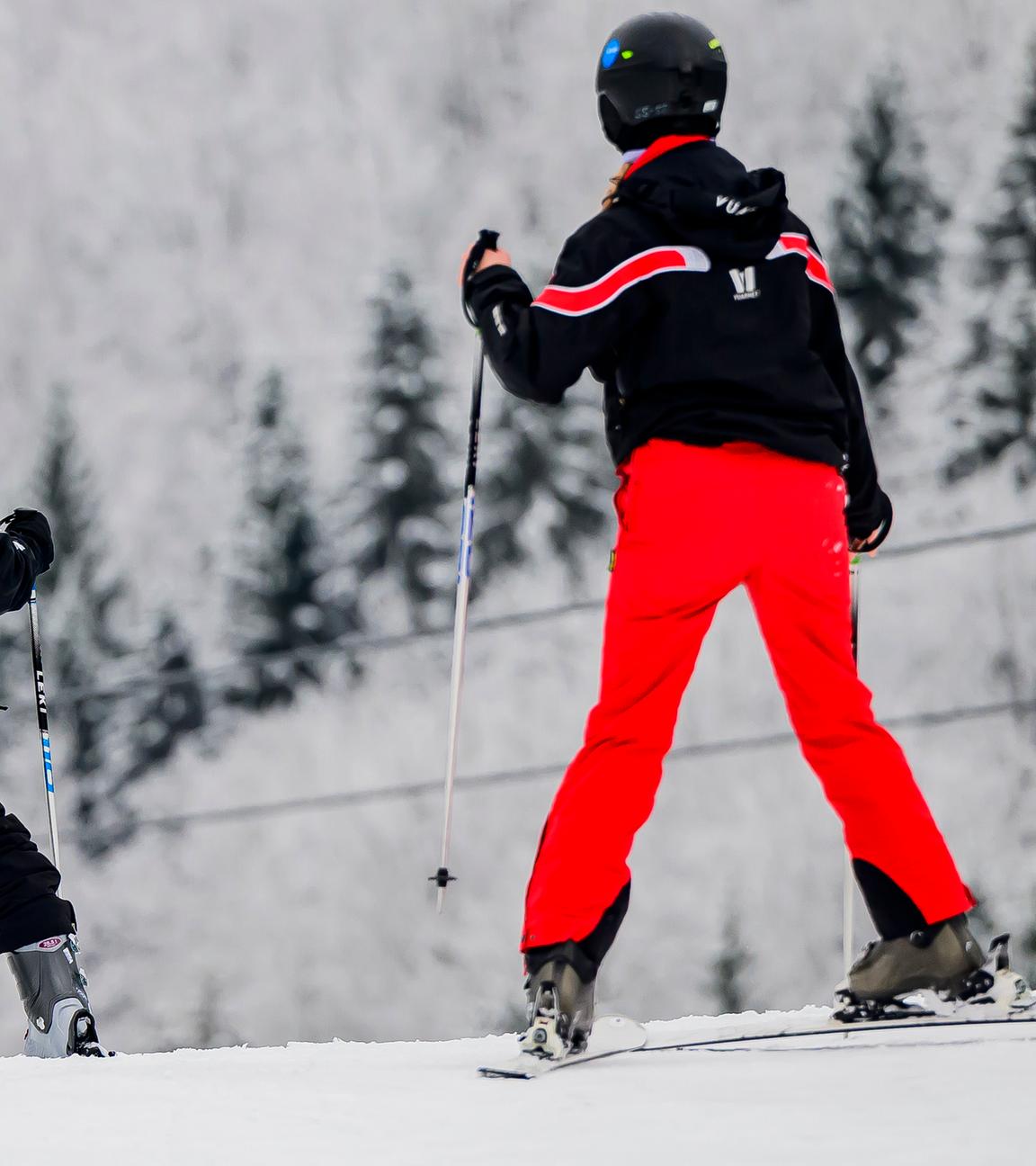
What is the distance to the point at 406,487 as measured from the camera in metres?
26.9

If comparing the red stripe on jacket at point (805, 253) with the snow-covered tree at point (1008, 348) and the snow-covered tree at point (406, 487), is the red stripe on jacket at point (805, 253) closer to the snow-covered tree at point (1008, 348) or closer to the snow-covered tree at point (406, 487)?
the snow-covered tree at point (1008, 348)

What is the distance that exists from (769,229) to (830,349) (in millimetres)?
265

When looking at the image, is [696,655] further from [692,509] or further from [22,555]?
[22,555]

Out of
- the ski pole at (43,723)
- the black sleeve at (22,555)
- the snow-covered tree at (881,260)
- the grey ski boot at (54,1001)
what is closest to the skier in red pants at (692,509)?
the grey ski boot at (54,1001)

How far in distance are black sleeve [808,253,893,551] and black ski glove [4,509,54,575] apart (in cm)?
174

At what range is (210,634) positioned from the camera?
94.2 feet

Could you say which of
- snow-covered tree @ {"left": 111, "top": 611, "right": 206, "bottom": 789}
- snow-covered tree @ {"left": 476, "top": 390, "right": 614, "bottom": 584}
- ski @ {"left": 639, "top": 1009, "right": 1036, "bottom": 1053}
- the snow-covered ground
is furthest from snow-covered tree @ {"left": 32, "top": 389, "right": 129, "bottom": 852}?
the snow-covered ground

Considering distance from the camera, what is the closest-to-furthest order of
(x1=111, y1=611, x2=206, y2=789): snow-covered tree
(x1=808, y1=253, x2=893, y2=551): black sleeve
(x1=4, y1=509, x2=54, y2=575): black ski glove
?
(x1=808, y1=253, x2=893, y2=551): black sleeve → (x1=4, y1=509, x2=54, y2=575): black ski glove → (x1=111, y1=611, x2=206, y2=789): snow-covered tree

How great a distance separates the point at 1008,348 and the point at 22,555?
23.2 metres

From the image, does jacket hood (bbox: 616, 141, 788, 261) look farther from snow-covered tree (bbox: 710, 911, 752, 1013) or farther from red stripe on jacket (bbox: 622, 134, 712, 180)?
snow-covered tree (bbox: 710, 911, 752, 1013)

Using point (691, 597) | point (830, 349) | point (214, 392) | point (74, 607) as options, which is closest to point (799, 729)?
point (691, 597)

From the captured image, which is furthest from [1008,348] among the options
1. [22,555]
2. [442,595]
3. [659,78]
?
[659,78]

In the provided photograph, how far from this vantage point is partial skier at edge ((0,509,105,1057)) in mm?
3664

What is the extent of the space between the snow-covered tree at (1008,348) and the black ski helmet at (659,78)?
75.6 ft
